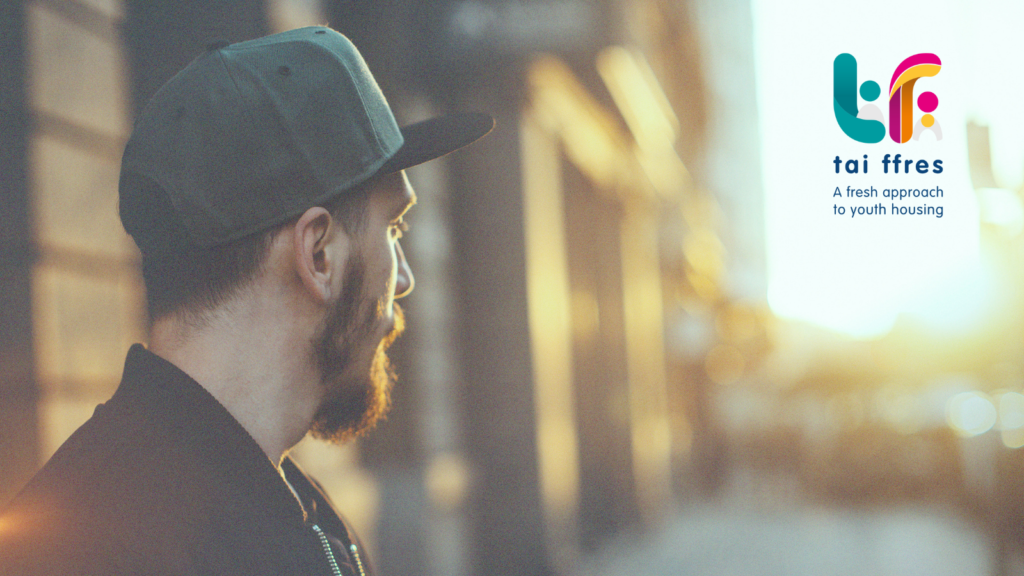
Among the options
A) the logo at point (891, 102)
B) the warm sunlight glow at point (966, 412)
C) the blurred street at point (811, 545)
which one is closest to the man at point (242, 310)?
the logo at point (891, 102)

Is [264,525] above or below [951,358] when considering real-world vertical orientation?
above

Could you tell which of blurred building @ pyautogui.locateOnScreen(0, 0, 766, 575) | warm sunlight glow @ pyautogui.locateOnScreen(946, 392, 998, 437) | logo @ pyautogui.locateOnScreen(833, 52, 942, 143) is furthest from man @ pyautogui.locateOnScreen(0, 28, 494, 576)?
warm sunlight glow @ pyautogui.locateOnScreen(946, 392, 998, 437)

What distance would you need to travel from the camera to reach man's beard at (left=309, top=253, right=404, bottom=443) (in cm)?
173

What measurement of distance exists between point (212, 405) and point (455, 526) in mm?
4958

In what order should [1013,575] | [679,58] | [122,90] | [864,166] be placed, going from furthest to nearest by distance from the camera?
[679,58] → [1013,575] → [864,166] → [122,90]

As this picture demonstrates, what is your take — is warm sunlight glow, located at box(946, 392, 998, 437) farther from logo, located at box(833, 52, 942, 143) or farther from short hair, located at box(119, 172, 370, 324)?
short hair, located at box(119, 172, 370, 324)

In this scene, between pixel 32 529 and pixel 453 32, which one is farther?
pixel 453 32

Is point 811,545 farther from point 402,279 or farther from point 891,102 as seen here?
point 402,279

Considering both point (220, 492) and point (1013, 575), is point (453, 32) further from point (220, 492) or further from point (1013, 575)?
point (1013, 575)

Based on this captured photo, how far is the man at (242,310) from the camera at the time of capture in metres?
1.33

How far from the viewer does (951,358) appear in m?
12.0

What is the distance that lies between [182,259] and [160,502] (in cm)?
48

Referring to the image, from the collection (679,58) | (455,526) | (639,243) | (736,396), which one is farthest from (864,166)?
(736,396)

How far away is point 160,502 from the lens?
1329mm
